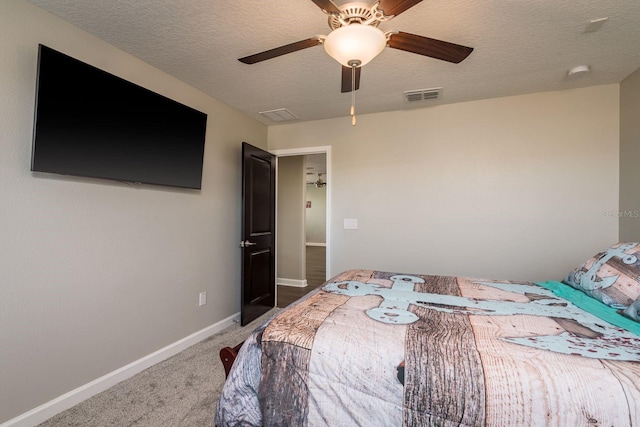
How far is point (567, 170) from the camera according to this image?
285 cm

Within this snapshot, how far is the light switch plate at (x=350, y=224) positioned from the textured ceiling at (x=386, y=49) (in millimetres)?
1448

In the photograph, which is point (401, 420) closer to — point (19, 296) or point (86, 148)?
point (19, 296)

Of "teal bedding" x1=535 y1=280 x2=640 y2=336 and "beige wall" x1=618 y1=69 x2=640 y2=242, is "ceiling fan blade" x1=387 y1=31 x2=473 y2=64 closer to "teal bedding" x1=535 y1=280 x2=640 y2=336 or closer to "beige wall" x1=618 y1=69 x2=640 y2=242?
"teal bedding" x1=535 y1=280 x2=640 y2=336

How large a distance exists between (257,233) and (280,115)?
1.48 metres

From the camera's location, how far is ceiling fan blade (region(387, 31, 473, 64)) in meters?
1.48

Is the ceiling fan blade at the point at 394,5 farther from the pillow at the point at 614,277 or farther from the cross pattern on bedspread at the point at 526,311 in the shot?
the pillow at the point at 614,277

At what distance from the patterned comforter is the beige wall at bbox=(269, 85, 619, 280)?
1.69 metres

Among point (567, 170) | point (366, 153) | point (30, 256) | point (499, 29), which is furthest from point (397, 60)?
point (30, 256)

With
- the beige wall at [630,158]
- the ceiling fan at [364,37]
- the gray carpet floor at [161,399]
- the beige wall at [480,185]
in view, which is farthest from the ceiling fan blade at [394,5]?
the beige wall at [630,158]

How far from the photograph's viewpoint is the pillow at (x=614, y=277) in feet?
4.86

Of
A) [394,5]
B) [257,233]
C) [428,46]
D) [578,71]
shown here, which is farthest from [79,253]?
[578,71]

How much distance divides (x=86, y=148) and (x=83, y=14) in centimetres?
83

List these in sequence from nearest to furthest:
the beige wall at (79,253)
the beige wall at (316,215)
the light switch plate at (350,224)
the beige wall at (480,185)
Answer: the beige wall at (79,253) < the beige wall at (480,185) < the light switch plate at (350,224) < the beige wall at (316,215)

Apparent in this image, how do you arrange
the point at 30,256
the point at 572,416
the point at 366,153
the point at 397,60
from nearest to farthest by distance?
the point at 572,416 → the point at 30,256 → the point at 397,60 → the point at 366,153
